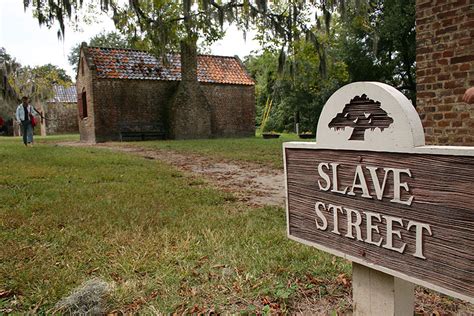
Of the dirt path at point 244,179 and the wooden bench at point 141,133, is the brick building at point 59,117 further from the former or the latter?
the dirt path at point 244,179

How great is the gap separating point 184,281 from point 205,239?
2.34ft

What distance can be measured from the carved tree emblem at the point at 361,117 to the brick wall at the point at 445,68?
9.68ft

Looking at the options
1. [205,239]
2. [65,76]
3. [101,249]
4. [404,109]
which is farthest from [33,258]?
[65,76]

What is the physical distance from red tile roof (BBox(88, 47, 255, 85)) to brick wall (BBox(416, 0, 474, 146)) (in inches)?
611

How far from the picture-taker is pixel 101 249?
2.77m

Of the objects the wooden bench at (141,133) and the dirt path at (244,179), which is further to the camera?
the wooden bench at (141,133)

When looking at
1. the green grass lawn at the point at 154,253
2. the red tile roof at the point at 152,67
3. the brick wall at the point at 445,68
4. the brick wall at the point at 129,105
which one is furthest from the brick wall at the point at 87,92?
the brick wall at the point at 445,68

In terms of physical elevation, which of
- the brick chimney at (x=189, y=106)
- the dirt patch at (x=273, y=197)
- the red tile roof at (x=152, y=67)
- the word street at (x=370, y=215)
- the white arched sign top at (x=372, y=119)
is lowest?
the dirt patch at (x=273, y=197)

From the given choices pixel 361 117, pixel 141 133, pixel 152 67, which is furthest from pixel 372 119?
pixel 152 67

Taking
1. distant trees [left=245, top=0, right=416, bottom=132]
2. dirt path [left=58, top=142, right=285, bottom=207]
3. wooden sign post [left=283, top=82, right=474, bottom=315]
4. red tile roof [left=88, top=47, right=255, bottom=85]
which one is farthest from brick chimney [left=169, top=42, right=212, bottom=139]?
wooden sign post [left=283, top=82, right=474, bottom=315]

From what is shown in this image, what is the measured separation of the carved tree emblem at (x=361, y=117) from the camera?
132 cm

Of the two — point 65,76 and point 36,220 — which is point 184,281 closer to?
point 36,220

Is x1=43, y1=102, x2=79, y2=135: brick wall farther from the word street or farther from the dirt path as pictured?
the word street

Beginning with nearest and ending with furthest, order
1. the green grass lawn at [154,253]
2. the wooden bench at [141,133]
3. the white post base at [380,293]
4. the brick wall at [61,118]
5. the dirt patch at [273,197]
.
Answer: the white post base at [380,293] < the dirt patch at [273,197] < the green grass lawn at [154,253] < the wooden bench at [141,133] < the brick wall at [61,118]
